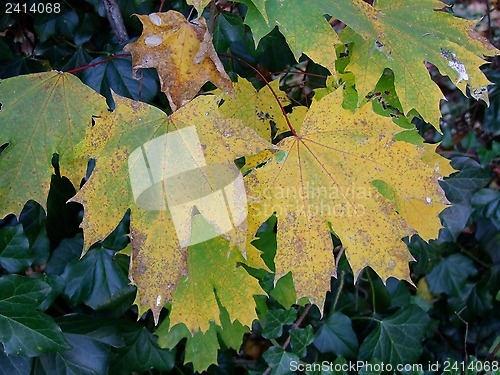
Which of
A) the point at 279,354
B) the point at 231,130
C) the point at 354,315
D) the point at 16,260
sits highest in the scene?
the point at 231,130

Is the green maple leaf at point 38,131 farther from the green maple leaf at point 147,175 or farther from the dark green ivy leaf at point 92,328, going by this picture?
the dark green ivy leaf at point 92,328

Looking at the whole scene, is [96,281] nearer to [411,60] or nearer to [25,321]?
[25,321]

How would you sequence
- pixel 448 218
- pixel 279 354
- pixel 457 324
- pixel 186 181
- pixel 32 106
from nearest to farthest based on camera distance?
1. pixel 186 181
2. pixel 32 106
3. pixel 279 354
4. pixel 448 218
5. pixel 457 324

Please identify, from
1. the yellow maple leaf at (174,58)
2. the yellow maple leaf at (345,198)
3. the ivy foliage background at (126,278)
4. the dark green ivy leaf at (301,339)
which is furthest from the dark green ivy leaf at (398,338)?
the yellow maple leaf at (174,58)

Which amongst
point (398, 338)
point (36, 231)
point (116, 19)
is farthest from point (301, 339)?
point (116, 19)

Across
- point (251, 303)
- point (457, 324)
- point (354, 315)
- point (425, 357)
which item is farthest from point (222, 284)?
point (457, 324)

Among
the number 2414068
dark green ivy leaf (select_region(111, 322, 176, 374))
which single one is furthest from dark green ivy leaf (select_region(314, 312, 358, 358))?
the number 2414068

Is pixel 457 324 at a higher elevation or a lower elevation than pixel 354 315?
lower

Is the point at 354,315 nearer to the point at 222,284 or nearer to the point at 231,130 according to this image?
the point at 222,284
